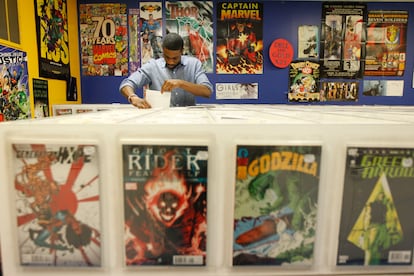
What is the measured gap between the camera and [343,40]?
10.9 ft

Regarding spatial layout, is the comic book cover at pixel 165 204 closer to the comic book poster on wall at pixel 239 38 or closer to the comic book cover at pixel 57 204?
the comic book cover at pixel 57 204

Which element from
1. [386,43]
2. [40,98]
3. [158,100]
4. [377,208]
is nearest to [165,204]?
[377,208]

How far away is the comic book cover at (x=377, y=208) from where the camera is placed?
17.7 inches

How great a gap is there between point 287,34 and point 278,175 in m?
3.23

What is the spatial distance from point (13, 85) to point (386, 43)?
3.75 meters

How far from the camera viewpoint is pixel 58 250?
459 mm

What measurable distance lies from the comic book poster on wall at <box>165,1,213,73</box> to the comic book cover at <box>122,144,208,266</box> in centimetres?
303

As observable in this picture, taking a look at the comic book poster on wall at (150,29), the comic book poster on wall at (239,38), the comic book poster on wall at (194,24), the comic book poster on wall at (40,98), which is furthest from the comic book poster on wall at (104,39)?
the comic book poster on wall at (239,38)

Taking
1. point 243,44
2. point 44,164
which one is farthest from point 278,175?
point 243,44

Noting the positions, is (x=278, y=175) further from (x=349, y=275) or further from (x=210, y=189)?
(x=349, y=275)

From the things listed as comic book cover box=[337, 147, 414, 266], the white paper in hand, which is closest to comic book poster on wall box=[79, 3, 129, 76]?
the white paper in hand

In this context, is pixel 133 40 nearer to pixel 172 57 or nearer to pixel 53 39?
pixel 53 39

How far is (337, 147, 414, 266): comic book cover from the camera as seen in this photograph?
0.45 meters

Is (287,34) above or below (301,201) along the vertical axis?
above
